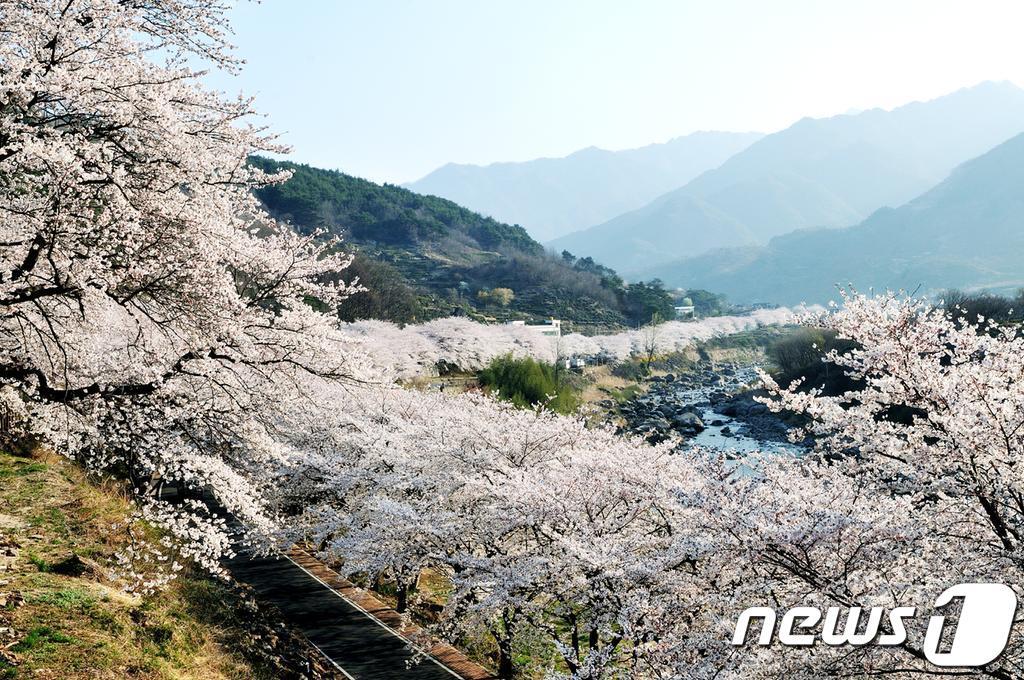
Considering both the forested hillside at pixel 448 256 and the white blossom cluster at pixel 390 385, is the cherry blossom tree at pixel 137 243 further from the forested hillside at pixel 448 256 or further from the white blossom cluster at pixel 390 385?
the forested hillside at pixel 448 256

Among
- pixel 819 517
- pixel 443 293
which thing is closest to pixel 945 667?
pixel 819 517

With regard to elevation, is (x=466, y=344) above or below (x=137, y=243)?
below

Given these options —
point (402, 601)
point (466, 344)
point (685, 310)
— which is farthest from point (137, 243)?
point (685, 310)

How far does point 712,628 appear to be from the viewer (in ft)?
26.7

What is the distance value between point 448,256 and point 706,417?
83.1 metres

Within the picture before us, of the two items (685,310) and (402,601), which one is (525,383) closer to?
(402,601)

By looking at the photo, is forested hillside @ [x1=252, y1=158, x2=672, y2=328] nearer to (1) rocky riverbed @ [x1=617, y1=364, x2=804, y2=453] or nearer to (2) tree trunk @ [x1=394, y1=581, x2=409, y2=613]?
(1) rocky riverbed @ [x1=617, y1=364, x2=804, y2=453]

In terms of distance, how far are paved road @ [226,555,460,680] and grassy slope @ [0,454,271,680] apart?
149 cm

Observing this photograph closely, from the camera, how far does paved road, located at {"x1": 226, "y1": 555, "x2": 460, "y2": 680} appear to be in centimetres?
1301

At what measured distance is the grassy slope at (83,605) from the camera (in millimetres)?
8664
